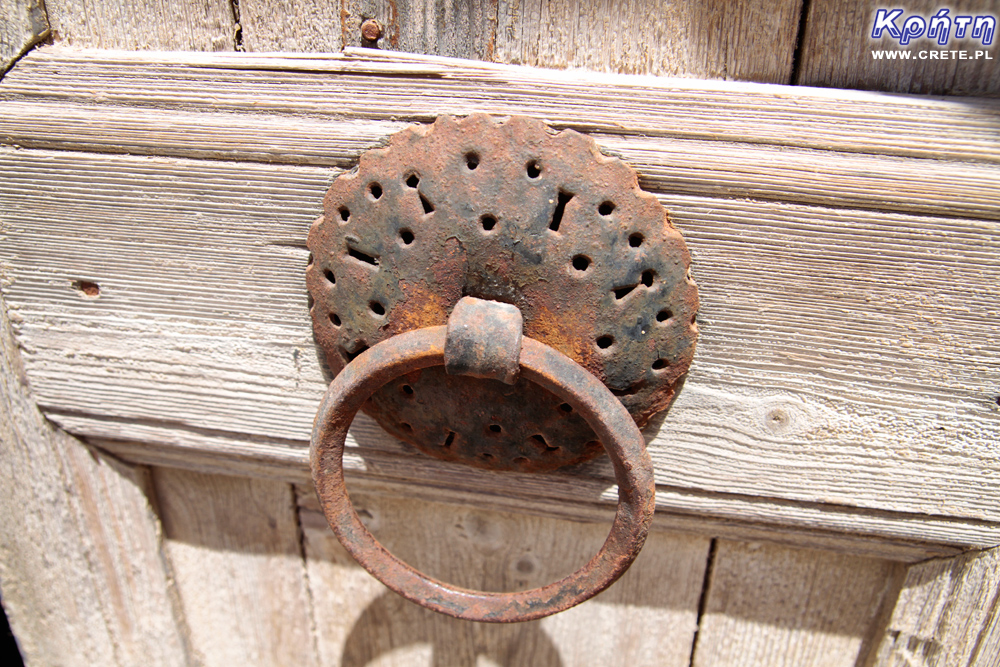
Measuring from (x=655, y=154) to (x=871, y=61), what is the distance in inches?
6.9

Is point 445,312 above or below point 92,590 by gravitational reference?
above

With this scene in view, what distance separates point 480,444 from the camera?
521mm

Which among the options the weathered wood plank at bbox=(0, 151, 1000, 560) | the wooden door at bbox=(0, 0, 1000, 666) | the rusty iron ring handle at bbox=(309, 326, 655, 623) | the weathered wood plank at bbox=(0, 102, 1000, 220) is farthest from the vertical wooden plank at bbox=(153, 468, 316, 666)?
the weathered wood plank at bbox=(0, 102, 1000, 220)

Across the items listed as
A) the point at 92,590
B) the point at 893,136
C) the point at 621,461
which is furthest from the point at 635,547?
the point at 92,590

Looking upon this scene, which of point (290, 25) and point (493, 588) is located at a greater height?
point (290, 25)

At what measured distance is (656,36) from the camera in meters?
0.46

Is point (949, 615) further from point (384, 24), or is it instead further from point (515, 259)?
point (384, 24)

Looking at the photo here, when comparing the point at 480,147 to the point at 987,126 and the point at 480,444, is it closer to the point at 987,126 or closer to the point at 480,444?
the point at 480,444

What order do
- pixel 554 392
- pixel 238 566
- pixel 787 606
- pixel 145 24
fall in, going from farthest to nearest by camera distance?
1. pixel 238 566
2. pixel 787 606
3. pixel 145 24
4. pixel 554 392

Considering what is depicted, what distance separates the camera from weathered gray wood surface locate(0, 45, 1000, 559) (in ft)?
1.46

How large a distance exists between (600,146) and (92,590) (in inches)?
32.0

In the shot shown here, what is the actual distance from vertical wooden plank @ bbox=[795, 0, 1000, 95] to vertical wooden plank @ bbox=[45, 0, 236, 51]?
0.48m

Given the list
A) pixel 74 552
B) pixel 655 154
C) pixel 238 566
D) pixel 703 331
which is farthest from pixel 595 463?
pixel 74 552

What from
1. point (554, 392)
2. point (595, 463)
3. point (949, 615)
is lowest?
point (949, 615)
